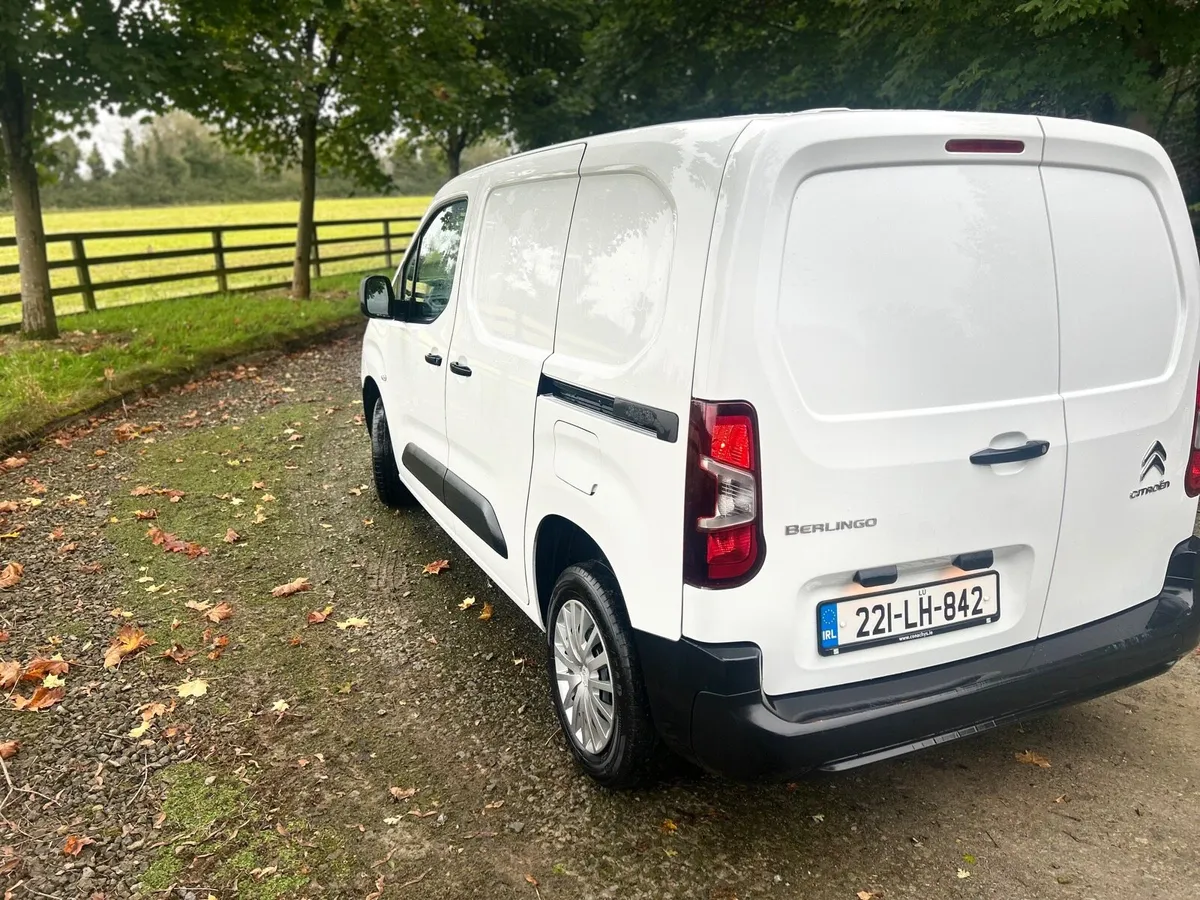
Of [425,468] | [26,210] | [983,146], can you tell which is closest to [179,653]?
[425,468]

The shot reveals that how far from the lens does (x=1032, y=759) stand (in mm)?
2904

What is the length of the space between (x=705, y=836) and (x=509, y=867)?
0.59m

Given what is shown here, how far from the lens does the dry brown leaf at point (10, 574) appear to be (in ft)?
14.3

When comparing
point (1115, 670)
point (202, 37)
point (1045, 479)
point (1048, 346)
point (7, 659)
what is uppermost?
point (202, 37)

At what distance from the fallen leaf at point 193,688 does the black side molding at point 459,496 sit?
4.00ft

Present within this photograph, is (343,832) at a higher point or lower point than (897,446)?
lower

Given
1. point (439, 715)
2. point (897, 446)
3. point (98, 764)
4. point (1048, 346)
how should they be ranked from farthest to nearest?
point (439, 715), point (98, 764), point (1048, 346), point (897, 446)

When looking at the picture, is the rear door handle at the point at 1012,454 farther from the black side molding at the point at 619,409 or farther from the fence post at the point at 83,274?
the fence post at the point at 83,274

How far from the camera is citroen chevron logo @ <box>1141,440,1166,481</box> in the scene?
2.55 meters

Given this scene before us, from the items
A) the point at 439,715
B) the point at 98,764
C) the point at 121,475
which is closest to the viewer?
the point at 98,764

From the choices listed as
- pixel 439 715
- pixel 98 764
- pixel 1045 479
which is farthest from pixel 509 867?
pixel 1045 479

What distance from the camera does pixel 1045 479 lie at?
7.77 feet

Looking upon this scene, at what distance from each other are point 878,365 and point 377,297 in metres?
3.07

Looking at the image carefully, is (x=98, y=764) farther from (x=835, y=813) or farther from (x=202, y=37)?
(x=202, y=37)
